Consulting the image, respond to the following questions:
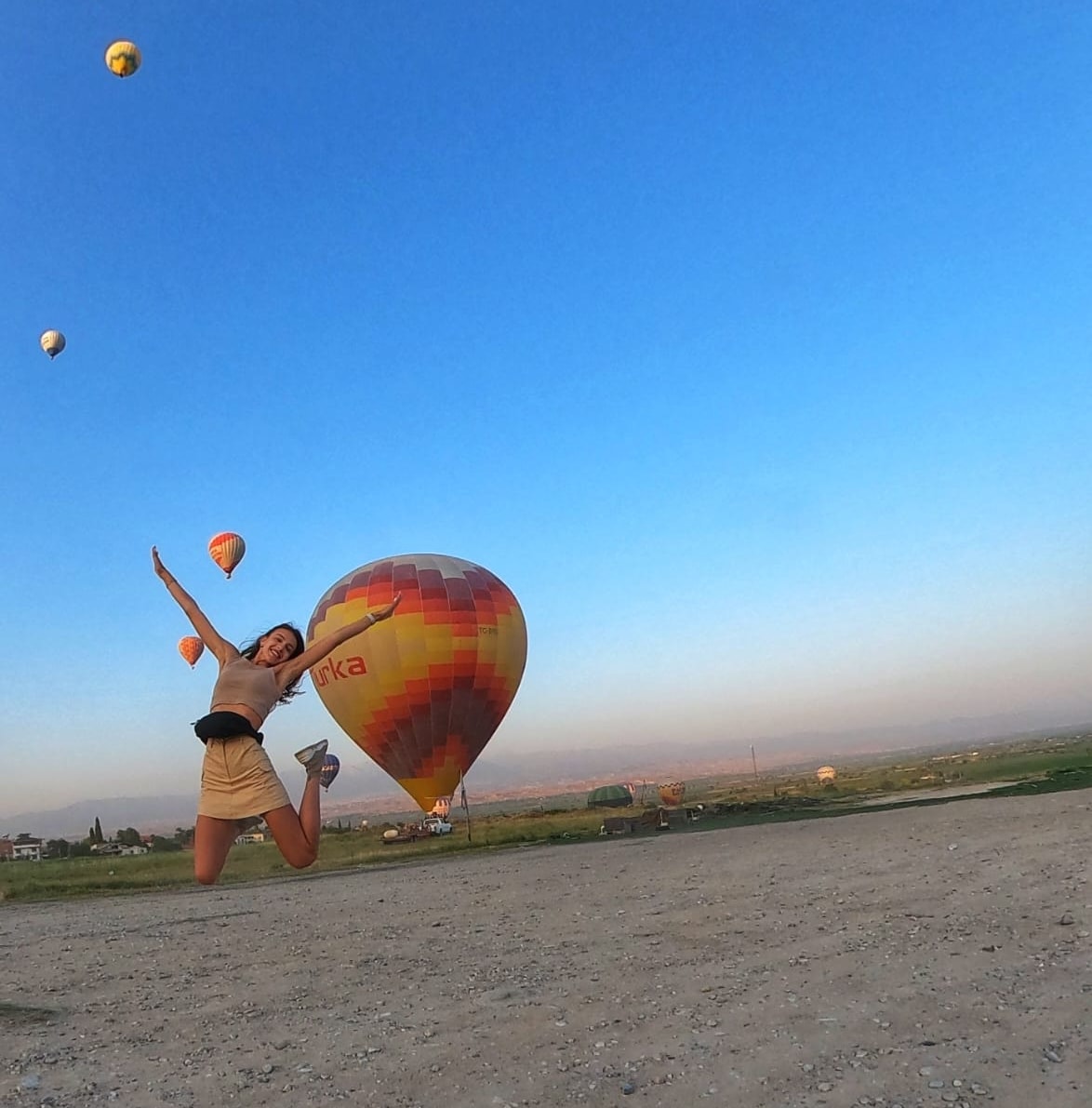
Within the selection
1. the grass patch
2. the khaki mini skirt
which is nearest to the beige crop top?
the khaki mini skirt

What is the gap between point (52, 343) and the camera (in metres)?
26.1

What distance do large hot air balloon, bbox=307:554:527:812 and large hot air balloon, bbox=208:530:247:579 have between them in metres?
12.8

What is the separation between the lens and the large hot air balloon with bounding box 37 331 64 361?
26.0m

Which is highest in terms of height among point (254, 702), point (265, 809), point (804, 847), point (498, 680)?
point (498, 680)

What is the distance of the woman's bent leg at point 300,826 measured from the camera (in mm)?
5070

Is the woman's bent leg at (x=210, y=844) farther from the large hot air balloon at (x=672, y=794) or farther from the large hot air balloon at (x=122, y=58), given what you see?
the large hot air balloon at (x=672, y=794)

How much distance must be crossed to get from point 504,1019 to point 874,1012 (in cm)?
335

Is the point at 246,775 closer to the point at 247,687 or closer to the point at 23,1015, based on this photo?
the point at 247,687

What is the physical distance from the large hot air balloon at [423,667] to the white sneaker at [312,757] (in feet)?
90.5

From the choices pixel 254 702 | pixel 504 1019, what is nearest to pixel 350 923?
pixel 504 1019

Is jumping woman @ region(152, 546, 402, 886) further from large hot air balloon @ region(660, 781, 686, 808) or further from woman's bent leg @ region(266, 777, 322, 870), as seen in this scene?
large hot air balloon @ region(660, 781, 686, 808)

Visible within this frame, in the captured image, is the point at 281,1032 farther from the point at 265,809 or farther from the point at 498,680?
the point at 498,680

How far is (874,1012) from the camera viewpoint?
7594 millimetres

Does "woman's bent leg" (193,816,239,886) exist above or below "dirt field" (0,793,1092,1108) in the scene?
above
